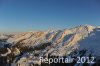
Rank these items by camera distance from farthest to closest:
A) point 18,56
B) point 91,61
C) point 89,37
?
point 89,37 < point 18,56 < point 91,61

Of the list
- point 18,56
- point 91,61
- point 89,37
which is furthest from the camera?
point 89,37

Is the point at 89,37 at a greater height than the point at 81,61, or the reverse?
the point at 89,37

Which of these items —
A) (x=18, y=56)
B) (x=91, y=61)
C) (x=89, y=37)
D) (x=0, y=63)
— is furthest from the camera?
(x=89, y=37)

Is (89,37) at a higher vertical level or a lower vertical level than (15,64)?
higher

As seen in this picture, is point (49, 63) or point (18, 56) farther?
point (18, 56)

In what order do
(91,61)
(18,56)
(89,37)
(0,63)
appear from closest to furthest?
(91,61) < (0,63) < (18,56) < (89,37)

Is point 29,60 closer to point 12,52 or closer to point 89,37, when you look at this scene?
point 12,52

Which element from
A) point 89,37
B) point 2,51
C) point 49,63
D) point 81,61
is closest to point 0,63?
point 2,51

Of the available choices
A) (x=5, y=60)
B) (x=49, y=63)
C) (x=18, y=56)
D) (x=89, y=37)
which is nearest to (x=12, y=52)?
(x=18, y=56)

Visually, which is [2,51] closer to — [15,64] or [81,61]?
[15,64]
